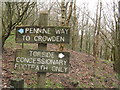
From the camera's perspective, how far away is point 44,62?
411 cm

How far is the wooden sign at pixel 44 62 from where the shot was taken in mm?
4105

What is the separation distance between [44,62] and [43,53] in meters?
0.20

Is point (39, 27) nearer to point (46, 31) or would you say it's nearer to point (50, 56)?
point (46, 31)

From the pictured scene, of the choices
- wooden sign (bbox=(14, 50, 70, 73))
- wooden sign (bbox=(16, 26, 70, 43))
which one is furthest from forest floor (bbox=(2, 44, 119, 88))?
wooden sign (bbox=(16, 26, 70, 43))

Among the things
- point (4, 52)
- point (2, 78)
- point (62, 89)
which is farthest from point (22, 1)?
point (62, 89)

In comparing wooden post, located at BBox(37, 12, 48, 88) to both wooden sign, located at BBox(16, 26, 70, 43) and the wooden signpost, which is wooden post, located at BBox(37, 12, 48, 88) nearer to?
the wooden signpost

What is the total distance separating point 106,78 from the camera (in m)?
10.9

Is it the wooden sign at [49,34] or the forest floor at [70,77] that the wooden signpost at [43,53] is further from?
the forest floor at [70,77]

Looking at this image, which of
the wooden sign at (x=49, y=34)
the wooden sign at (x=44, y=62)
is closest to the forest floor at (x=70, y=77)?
the wooden sign at (x=44, y=62)

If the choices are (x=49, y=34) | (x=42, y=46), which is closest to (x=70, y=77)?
(x=42, y=46)

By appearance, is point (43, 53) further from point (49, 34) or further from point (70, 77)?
point (70, 77)

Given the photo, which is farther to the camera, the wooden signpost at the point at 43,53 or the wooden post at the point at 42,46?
the wooden post at the point at 42,46

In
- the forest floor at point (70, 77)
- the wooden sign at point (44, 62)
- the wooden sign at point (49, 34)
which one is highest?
the wooden sign at point (49, 34)

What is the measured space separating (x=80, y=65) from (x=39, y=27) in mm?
8236
